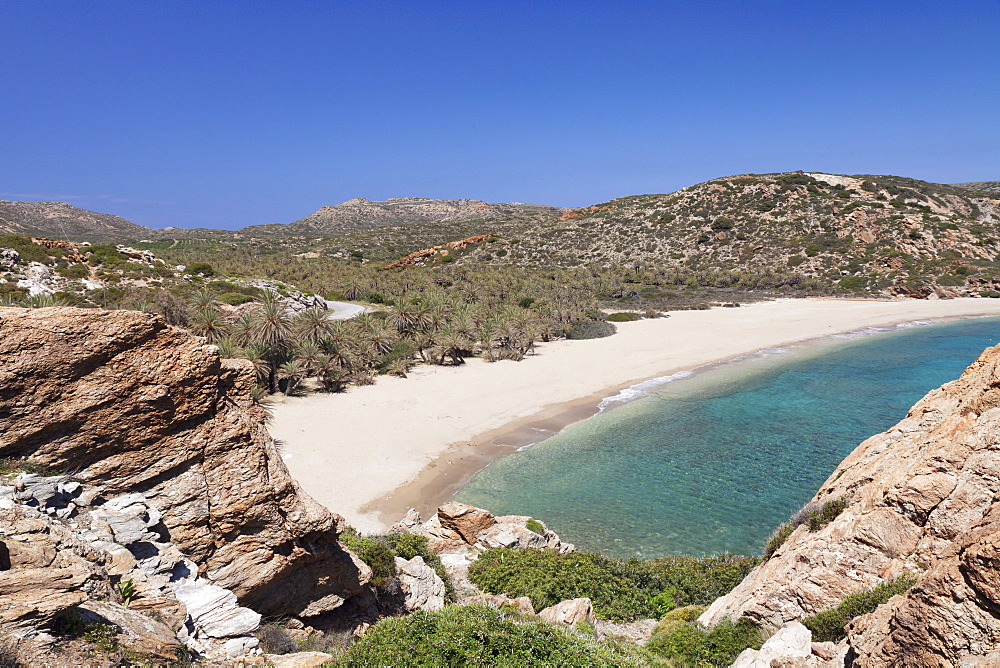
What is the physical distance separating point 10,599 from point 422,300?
3870 cm

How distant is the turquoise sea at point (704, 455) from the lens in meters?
15.2

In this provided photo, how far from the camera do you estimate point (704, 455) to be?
20.2 meters

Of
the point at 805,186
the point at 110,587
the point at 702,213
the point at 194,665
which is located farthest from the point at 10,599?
the point at 805,186

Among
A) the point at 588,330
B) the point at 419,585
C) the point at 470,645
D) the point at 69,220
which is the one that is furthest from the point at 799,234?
the point at 69,220

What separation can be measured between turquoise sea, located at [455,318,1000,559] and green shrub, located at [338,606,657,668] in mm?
8272

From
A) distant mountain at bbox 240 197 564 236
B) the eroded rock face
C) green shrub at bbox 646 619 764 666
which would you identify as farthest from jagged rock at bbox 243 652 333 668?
distant mountain at bbox 240 197 564 236

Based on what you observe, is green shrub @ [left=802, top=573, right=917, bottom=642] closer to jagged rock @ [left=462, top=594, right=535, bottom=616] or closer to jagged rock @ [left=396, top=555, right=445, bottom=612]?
jagged rock @ [left=462, top=594, right=535, bottom=616]

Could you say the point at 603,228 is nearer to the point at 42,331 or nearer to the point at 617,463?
the point at 617,463

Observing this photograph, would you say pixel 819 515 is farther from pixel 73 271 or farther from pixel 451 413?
pixel 73 271

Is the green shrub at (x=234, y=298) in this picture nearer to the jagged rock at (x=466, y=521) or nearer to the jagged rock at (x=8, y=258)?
the jagged rock at (x=8, y=258)

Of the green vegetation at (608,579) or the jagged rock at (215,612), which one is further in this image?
the green vegetation at (608,579)

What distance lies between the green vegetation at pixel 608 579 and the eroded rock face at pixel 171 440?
4314mm

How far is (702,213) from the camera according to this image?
96.1 meters

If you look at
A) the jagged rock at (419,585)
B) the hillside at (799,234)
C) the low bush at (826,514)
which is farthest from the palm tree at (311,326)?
the hillside at (799,234)
